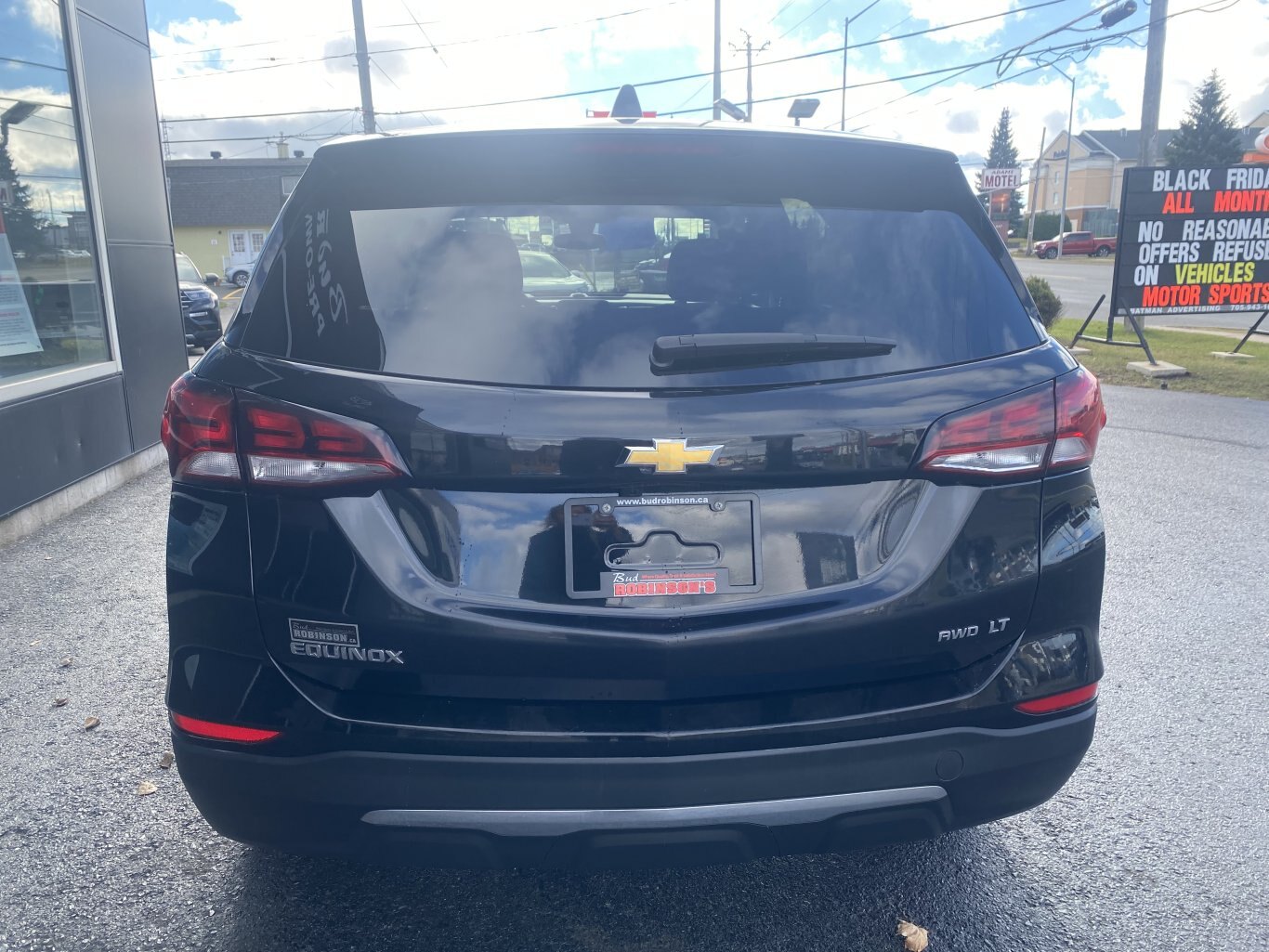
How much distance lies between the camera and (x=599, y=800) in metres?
1.88

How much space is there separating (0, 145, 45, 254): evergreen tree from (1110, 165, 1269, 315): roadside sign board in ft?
38.2

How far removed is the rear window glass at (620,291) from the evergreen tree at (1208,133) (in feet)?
233

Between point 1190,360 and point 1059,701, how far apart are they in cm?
1347

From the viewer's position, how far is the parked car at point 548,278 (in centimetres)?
213

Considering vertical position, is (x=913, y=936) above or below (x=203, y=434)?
below

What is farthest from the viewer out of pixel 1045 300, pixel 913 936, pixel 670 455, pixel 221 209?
pixel 221 209

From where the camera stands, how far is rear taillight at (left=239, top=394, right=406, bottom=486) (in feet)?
6.09

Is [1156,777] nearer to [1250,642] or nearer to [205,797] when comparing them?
[1250,642]

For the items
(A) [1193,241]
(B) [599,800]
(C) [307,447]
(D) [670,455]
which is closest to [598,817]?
(B) [599,800]

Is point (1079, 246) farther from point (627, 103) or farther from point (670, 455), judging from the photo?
point (670, 455)

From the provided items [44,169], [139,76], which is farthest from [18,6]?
[139,76]

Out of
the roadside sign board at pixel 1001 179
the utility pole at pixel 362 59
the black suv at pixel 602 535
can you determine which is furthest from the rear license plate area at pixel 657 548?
the roadside sign board at pixel 1001 179

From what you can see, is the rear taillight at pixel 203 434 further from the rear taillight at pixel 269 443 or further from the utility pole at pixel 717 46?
the utility pole at pixel 717 46

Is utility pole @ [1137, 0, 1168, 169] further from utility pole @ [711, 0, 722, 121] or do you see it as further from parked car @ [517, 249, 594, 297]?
utility pole @ [711, 0, 722, 121]
